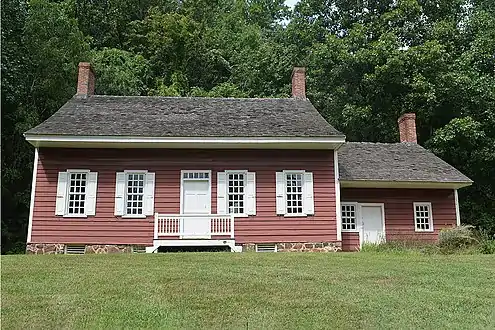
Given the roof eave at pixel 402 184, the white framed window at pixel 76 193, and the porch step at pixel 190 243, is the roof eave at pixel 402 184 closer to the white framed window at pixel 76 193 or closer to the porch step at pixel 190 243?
the porch step at pixel 190 243

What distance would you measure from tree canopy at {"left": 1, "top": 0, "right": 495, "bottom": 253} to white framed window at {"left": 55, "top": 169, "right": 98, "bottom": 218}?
19.6ft

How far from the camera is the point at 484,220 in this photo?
2630cm

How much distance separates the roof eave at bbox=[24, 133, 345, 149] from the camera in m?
18.0

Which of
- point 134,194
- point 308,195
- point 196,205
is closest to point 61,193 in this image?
point 134,194

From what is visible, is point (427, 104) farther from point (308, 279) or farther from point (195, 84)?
point (308, 279)

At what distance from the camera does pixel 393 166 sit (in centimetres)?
2134

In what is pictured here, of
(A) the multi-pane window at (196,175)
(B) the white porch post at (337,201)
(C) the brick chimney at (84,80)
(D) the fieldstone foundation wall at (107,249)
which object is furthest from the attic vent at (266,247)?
(C) the brick chimney at (84,80)

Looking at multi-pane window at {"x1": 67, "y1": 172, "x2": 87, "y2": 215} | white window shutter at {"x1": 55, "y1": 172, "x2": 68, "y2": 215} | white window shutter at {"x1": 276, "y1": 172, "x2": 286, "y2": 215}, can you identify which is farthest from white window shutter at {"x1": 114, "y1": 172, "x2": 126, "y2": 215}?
white window shutter at {"x1": 276, "y1": 172, "x2": 286, "y2": 215}

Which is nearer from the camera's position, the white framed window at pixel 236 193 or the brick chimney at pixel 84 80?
the white framed window at pixel 236 193

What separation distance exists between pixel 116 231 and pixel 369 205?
29.2 ft

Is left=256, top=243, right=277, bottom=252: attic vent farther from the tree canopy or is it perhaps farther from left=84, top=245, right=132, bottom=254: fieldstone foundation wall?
the tree canopy

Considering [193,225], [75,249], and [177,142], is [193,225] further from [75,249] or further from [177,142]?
[75,249]

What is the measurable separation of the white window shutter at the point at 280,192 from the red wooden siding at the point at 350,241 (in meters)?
3.10

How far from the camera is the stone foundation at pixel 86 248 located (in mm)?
17922
